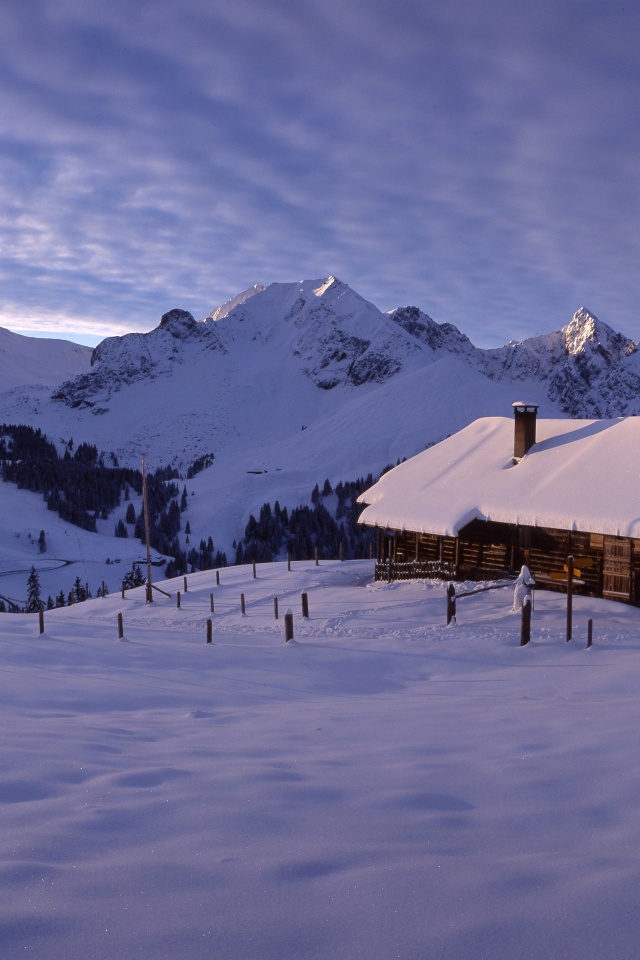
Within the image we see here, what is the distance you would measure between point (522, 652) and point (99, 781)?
1091cm

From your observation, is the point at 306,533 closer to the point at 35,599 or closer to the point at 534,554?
the point at 35,599

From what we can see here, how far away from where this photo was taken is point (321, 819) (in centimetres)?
453

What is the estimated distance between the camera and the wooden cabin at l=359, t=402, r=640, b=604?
2002 centimetres

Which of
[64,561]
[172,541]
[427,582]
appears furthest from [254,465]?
[427,582]

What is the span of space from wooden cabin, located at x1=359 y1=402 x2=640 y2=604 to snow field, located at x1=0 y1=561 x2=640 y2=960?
29.0 ft

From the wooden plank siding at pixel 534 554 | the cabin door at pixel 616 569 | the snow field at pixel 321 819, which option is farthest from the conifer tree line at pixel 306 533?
the snow field at pixel 321 819

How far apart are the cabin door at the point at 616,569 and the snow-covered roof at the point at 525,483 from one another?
0.95m

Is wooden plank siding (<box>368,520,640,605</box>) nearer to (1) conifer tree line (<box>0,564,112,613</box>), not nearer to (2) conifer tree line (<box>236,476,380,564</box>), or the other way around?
(1) conifer tree line (<box>0,564,112,613</box>)

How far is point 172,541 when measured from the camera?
91.4 metres

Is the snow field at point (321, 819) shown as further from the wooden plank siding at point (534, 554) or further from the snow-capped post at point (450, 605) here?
the wooden plank siding at point (534, 554)

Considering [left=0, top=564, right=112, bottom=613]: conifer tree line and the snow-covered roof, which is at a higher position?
the snow-covered roof

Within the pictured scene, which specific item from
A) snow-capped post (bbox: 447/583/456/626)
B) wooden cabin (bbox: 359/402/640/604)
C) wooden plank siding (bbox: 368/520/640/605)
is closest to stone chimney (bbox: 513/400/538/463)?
wooden cabin (bbox: 359/402/640/604)

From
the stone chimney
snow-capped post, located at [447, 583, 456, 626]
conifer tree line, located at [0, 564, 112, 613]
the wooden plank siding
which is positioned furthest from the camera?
conifer tree line, located at [0, 564, 112, 613]

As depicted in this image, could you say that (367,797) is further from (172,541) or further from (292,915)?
(172,541)
